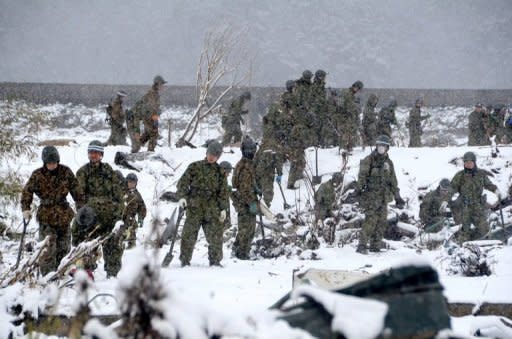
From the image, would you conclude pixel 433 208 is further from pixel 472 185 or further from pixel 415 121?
pixel 415 121

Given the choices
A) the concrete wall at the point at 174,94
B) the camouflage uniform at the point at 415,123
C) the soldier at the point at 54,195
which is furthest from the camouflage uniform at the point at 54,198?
the concrete wall at the point at 174,94

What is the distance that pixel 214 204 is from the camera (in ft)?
25.0

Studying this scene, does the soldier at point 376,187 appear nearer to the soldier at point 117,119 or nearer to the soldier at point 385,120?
the soldier at point 385,120

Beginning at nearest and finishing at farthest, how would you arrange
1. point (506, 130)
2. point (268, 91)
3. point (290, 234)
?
point (290, 234) → point (506, 130) → point (268, 91)

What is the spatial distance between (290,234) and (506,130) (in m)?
9.01

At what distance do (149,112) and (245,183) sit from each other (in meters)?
5.00

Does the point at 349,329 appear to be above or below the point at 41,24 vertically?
below

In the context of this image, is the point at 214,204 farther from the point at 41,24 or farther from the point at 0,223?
the point at 41,24

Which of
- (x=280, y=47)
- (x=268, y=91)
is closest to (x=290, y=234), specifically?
(x=268, y=91)

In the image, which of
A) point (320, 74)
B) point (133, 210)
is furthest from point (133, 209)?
point (320, 74)

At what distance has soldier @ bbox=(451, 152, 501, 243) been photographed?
30.2 feet

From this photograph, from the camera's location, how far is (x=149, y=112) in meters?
12.8

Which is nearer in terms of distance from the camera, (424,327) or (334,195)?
(424,327)

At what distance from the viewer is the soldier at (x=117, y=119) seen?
46.2 ft
